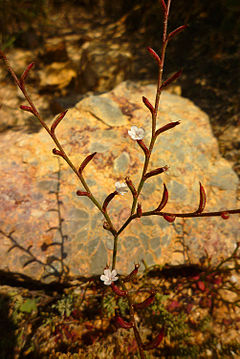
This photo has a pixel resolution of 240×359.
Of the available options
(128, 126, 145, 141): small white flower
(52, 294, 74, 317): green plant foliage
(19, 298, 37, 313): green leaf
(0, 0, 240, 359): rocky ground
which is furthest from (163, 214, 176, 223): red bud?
(19, 298, 37, 313): green leaf

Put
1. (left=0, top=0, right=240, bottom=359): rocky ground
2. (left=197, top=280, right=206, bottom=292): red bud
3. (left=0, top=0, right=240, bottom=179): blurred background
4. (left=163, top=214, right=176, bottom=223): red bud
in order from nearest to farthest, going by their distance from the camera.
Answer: (left=163, top=214, right=176, bottom=223): red bud → (left=0, top=0, right=240, bottom=359): rocky ground → (left=197, top=280, right=206, bottom=292): red bud → (left=0, top=0, right=240, bottom=179): blurred background

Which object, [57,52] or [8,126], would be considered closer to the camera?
[8,126]

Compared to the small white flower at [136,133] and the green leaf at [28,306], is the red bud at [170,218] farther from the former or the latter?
the green leaf at [28,306]

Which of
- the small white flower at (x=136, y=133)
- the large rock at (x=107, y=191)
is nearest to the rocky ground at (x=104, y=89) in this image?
the large rock at (x=107, y=191)

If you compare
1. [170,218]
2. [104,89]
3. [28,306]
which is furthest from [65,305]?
[104,89]

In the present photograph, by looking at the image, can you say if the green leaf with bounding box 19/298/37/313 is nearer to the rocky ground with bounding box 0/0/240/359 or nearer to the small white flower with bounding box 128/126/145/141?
the rocky ground with bounding box 0/0/240/359

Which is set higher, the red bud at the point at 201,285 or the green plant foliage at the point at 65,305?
the red bud at the point at 201,285

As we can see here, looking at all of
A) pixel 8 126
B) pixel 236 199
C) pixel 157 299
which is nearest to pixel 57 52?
pixel 8 126

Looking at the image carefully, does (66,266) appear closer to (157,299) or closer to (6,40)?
(157,299)
